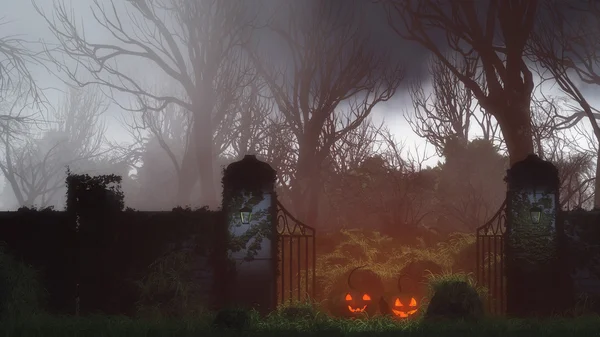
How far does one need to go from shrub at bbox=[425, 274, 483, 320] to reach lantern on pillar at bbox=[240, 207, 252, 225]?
3422mm

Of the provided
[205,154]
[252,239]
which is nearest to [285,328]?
[252,239]

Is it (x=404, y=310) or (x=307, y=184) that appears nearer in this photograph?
(x=404, y=310)

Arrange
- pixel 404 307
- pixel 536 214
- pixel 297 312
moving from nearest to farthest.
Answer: pixel 297 312 → pixel 536 214 → pixel 404 307

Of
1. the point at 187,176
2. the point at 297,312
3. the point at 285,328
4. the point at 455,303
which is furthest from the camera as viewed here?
the point at 187,176

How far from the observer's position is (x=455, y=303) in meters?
11.3

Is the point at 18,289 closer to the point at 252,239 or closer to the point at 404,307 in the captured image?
the point at 252,239

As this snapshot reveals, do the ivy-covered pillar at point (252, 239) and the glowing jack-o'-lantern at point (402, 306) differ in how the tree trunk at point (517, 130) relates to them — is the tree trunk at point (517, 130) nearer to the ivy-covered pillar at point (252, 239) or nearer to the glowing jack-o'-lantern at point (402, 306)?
the glowing jack-o'-lantern at point (402, 306)

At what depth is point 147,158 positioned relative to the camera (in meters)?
37.3

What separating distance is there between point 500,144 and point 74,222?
796 inches

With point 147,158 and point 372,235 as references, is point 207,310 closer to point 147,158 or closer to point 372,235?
point 372,235

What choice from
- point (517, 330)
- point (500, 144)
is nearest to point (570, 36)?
point (500, 144)

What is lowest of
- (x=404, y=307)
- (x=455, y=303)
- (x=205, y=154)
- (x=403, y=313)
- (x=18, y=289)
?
(x=403, y=313)

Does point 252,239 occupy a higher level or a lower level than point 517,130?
lower

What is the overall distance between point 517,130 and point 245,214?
28.8ft
